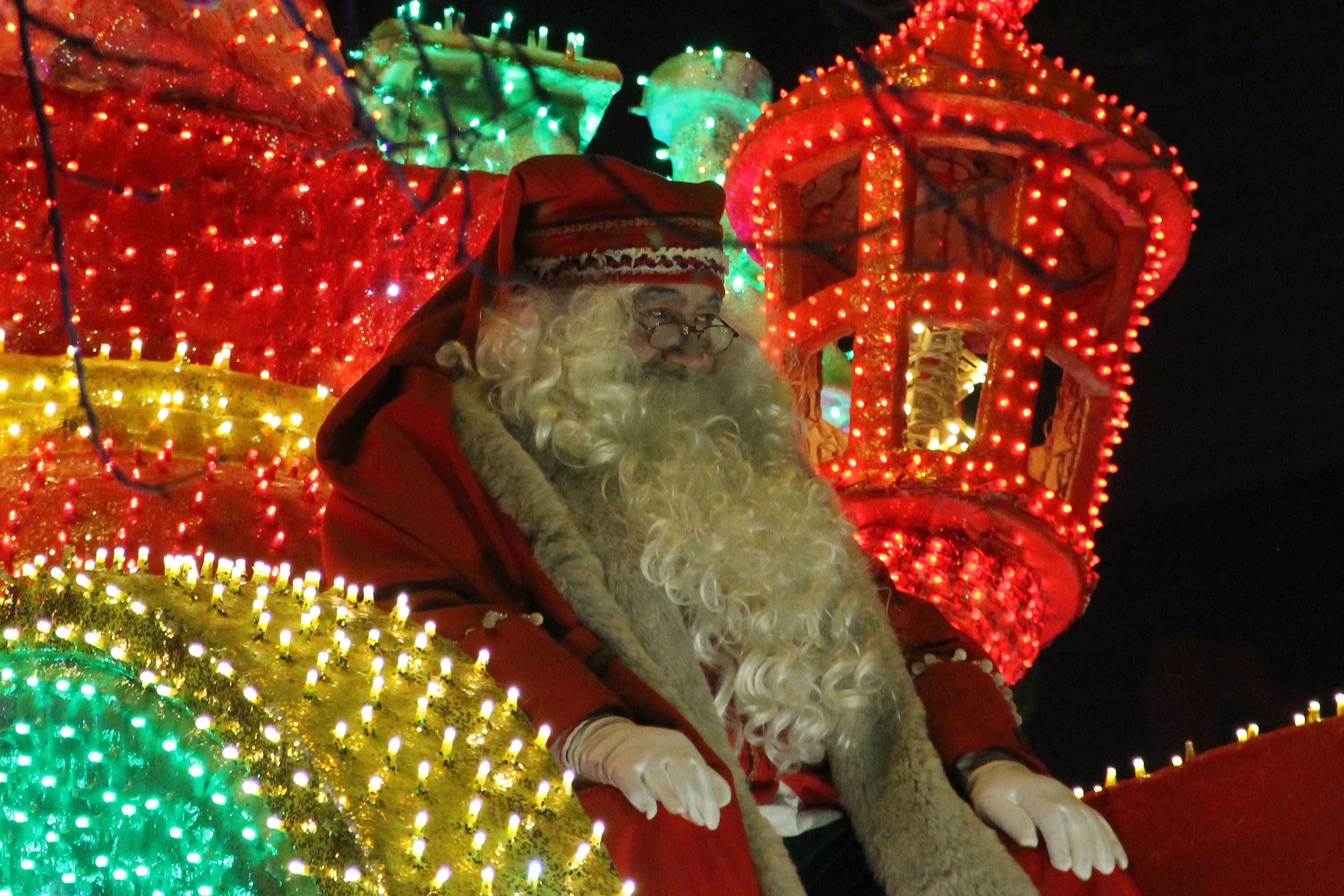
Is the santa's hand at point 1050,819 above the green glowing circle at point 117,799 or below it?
below

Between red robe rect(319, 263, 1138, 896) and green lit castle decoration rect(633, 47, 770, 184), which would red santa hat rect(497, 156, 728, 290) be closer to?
red robe rect(319, 263, 1138, 896)

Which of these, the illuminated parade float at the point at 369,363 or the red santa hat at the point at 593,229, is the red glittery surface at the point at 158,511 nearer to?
the illuminated parade float at the point at 369,363

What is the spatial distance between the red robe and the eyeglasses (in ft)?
1.52

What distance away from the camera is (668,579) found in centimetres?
291

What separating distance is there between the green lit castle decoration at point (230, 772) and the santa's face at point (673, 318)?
1.30m

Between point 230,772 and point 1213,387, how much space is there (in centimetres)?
693

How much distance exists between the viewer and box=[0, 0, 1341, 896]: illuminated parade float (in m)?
2.10

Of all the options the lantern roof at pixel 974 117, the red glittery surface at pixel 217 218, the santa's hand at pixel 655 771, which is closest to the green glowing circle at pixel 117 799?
the santa's hand at pixel 655 771

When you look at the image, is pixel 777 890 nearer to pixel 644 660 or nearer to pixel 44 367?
pixel 644 660

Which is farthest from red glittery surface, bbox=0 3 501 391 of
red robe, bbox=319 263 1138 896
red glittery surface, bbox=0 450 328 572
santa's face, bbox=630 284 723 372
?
red robe, bbox=319 263 1138 896

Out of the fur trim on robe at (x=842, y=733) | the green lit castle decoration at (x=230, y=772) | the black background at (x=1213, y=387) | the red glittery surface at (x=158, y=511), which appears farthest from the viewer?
the black background at (x=1213, y=387)

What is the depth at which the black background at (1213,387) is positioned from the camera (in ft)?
23.9

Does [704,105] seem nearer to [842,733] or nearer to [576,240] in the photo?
[576,240]

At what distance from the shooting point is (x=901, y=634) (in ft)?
10.5
